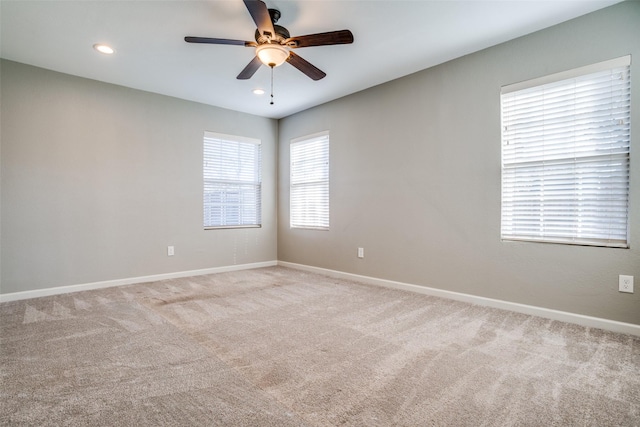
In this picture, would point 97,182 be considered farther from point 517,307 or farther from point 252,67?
point 517,307

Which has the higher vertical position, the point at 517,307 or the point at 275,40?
the point at 275,40

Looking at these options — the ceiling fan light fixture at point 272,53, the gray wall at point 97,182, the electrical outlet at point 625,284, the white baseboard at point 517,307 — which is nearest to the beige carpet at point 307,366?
the white baseboard at point 517,307

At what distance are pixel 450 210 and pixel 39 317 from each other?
405cm

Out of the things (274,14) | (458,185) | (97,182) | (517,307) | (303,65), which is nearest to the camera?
(274,14)

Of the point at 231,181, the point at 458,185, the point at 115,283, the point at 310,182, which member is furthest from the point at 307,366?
the point at 231,181

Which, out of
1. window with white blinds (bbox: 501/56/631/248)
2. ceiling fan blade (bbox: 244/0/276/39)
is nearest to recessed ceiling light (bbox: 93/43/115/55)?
ceiling fan blade (bbox: 244/0/276/39)

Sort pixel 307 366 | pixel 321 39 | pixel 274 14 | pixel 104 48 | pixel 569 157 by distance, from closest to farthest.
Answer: pixel 307 366, pixel 321 39, pixel 274 14, pixel 569 157, pixel 104 48

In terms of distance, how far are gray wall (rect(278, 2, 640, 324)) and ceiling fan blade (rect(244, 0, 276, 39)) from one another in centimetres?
204

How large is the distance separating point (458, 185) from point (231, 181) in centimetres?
337

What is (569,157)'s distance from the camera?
2.71m

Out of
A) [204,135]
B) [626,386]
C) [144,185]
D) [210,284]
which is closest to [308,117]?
[204,135]

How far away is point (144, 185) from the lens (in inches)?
169

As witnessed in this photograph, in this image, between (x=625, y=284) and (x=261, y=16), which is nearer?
(x=261, y=16)

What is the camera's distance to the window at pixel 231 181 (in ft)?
16.1
